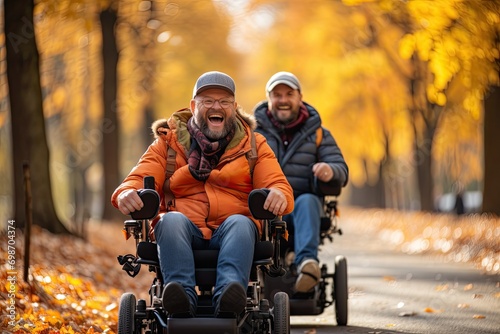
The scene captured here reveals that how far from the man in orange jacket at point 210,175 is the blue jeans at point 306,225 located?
1.87 metres

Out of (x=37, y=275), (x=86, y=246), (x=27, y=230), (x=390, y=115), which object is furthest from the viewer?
(x=390, y=115)

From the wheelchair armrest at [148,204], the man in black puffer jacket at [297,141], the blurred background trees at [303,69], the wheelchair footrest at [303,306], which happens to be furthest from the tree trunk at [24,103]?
the wheelchair armrest at [148,204]

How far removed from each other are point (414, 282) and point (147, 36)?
43.5ft

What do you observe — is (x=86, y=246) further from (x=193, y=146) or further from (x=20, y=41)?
(x=193, y=146)

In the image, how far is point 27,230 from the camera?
9.37 meters

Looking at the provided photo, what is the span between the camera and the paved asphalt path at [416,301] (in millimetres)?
8406

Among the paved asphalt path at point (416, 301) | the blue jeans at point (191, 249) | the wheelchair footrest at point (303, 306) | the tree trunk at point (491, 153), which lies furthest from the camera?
the tree trunk at point (491, 153)

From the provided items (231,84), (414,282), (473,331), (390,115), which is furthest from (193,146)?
(390,115)

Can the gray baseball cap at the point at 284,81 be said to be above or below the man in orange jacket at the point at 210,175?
above

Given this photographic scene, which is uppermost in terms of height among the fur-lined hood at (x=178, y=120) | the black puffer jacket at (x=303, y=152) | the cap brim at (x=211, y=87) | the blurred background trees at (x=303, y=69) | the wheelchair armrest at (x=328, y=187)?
the blurred background trees at (x=303, y=69)

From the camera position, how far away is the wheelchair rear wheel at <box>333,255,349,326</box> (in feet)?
28.2

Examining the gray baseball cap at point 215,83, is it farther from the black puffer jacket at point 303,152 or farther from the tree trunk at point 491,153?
the tree trunk at point 491,153

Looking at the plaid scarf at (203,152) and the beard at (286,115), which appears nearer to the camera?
the plaid scarf at (203,152)

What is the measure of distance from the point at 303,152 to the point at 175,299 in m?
3.47
